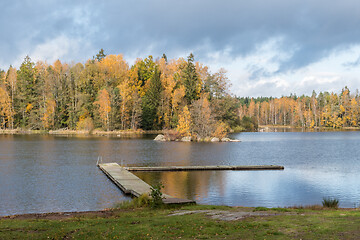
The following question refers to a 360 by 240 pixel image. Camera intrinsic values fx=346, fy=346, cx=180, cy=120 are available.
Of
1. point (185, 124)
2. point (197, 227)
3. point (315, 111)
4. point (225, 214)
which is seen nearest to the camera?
point (197, 227)

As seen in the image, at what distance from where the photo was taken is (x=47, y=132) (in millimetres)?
91125

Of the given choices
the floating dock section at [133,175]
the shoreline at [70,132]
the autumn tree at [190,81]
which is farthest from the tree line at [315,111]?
the floating dock section at [133,175]

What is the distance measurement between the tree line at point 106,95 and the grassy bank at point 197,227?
236 feet

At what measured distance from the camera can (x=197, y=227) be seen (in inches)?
450

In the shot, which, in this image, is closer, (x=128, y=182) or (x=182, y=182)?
(x=128, y=182)

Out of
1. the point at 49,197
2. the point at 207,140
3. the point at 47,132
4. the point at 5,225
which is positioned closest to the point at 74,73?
the point at 47,132

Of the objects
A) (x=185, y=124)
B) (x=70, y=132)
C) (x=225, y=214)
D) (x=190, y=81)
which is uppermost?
(x=190, y=81)

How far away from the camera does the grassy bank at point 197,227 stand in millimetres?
10359

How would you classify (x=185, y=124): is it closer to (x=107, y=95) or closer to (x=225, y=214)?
(x=107, y=95)

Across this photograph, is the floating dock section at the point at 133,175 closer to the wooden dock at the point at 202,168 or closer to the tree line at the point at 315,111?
the wooden dock at the point at 202,168

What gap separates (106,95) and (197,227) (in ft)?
259

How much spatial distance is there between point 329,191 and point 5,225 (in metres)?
20.6

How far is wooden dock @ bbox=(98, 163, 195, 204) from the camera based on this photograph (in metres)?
19.6

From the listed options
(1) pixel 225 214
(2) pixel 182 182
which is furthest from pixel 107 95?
(1) pixel 225 214
